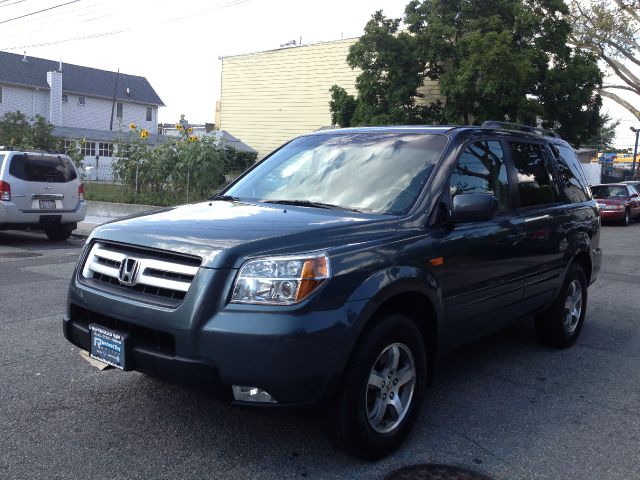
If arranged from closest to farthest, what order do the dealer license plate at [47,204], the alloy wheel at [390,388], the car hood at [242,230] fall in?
the car hood at [242,230] → the alloy wheel at [390,388] → the dealer license plate at [47,204]

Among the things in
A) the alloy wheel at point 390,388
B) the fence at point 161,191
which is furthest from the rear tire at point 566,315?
the fence at point 161,191

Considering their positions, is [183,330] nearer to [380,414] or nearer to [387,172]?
[380,414]

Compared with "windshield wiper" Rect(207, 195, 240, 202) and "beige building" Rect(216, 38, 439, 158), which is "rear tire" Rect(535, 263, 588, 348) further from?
"beige building" Rect(216, 38, 439, 158)

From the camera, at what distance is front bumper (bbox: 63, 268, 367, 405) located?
3059mm

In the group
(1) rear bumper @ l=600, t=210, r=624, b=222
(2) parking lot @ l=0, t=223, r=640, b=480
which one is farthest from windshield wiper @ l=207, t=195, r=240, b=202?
(1) rear bumper @ l=600, t=210, r=624, b=222

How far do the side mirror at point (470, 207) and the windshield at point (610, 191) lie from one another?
72.4 ft

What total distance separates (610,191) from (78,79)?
44.1m

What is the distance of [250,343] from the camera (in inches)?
120

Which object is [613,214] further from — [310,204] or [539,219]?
[310,204]

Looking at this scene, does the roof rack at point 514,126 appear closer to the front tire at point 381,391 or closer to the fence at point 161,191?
the front tire at point 381,391

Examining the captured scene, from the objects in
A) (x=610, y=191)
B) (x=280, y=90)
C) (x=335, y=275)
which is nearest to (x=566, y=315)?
(x=335, y=275)

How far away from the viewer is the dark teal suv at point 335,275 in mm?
3129

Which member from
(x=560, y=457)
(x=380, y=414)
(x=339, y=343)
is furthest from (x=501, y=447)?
(x=339, y=343)

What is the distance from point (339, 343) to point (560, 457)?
158 centimetres
